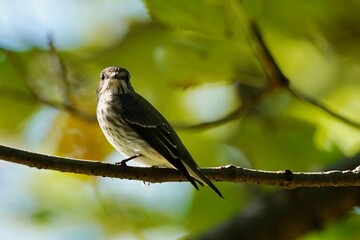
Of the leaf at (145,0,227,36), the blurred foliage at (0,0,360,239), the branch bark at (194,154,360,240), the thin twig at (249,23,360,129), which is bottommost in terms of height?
the branch bark at (194,154,360,240)

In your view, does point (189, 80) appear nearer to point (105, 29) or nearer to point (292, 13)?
point (292, 13)

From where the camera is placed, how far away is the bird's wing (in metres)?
3.23

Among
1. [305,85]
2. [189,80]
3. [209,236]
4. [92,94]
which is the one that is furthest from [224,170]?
[305,85]

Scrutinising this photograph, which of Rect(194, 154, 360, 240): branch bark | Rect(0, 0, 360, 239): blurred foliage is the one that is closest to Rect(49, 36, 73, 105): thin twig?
Rect(0, 0, 360, 239): blurred foliage

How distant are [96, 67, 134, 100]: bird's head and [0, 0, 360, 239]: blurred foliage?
0.15 ft

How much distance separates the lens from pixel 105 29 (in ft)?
13.8

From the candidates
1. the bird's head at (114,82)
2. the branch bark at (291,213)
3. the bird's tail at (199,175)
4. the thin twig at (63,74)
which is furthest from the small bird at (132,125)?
the branch bark at (291,213)

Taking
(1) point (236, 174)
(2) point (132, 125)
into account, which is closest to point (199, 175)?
(1) point (236, 174)

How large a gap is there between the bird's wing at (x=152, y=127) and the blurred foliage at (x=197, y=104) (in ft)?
0.29

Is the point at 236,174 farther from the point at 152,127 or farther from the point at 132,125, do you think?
the point at 132,125

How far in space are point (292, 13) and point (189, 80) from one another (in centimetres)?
48

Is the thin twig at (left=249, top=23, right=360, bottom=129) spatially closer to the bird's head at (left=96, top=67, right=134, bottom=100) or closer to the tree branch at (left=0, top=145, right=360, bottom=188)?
the tree branch at (left=0, top=145, right=360, bottom=188)

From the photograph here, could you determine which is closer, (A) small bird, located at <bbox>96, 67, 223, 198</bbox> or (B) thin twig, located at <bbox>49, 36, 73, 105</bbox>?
(B) thin twig, located at <bbox>49, 36, 73, 105</bbox>

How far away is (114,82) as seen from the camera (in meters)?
3.77
